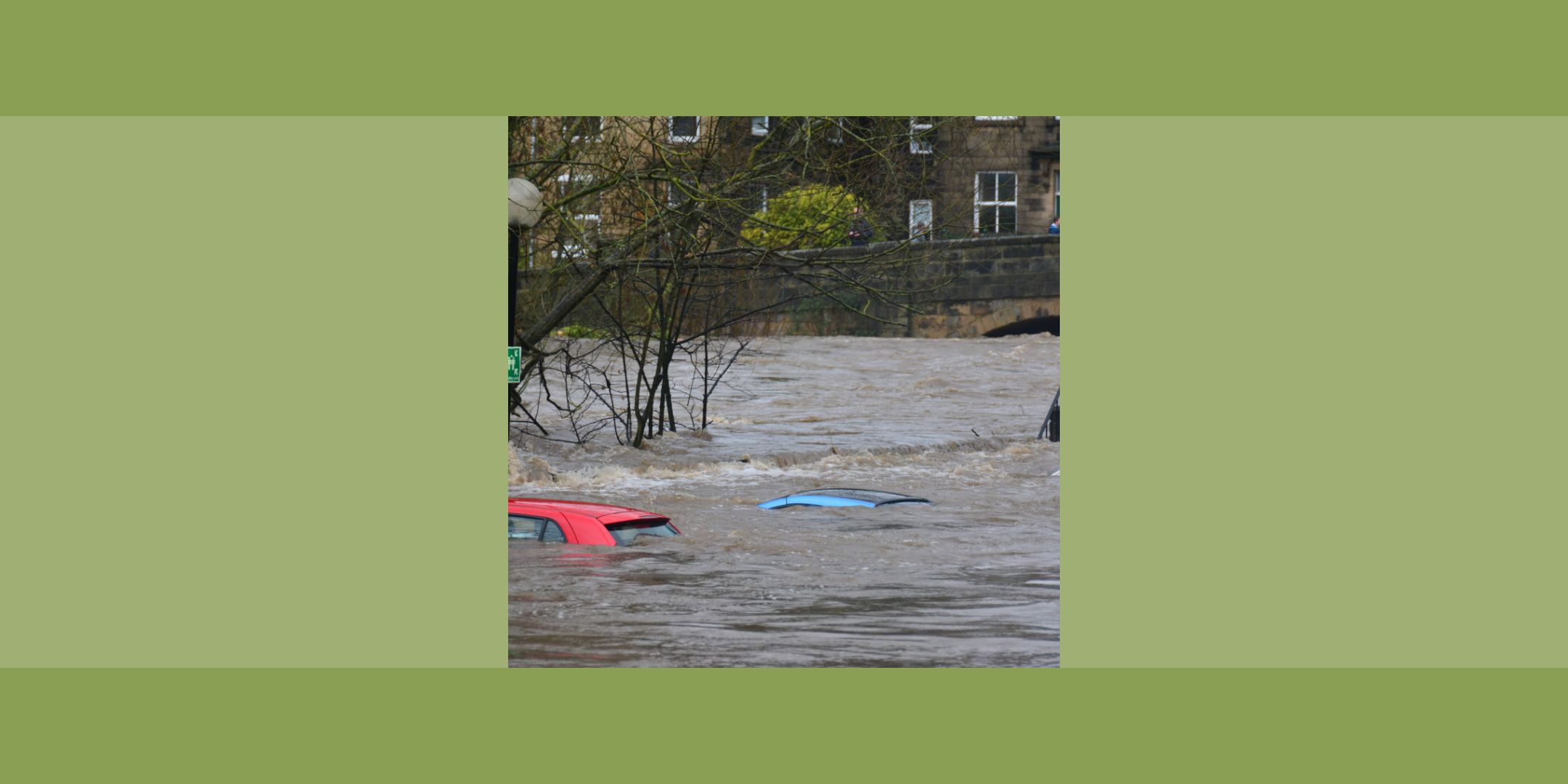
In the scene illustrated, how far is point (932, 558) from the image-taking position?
343 inches

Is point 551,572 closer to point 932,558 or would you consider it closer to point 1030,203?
point 932,558

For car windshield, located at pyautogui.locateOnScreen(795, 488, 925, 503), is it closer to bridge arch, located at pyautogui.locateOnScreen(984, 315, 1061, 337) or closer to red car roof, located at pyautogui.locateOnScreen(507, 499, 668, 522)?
red car roof, located at pyautogui.locateOnScreen(507, 499, 668, 522)

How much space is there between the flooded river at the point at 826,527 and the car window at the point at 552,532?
0.08m

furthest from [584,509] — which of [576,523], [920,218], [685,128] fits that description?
[920,218]

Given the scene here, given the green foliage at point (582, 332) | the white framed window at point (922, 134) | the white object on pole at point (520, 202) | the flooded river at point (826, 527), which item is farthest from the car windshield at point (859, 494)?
the white object on pole at point (520, 202)

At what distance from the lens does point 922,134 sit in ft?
28.3

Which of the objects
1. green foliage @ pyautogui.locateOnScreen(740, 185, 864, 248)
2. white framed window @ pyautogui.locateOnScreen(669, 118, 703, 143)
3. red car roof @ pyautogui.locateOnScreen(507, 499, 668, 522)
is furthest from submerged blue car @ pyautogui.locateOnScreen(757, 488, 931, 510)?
white framed window @ pyautogui.locateOnScreen(669, 118, 703, 143)

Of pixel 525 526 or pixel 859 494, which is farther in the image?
pixel 859 494

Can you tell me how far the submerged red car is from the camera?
8.17 m

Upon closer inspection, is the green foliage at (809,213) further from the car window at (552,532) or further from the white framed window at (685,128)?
the car window at (552,532)

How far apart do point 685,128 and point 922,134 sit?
1131 mm

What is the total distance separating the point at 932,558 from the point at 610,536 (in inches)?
58.7

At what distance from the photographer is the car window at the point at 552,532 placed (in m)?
8.19

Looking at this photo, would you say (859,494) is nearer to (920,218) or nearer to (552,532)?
(920,218)
